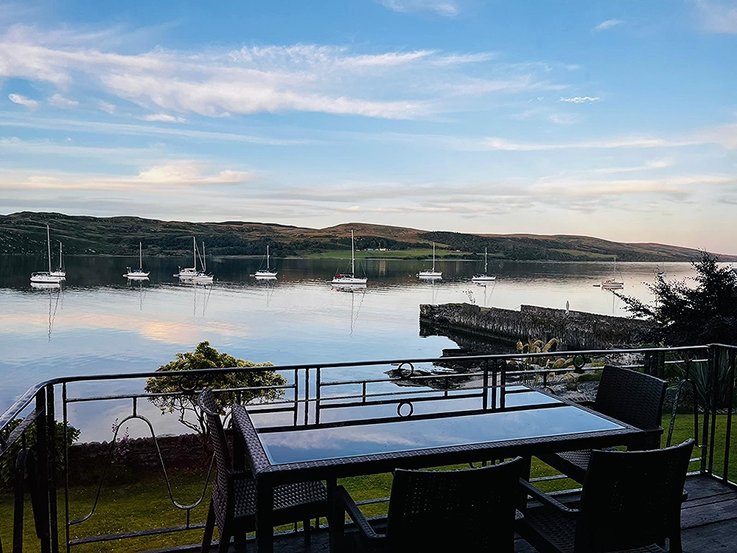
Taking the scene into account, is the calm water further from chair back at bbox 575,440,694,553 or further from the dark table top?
chair back at bbox 575,440,694,553

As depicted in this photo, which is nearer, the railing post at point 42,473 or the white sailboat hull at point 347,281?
the railing post at point 42,473

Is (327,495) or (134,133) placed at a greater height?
(134,133)

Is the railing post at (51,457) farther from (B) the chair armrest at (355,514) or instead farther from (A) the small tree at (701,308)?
(A) the small tree at (701,308)

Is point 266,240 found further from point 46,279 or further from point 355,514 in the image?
point 355,514

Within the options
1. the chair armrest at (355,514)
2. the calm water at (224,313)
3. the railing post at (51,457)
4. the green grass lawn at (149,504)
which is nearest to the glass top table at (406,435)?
the chair armrest at (355,514)

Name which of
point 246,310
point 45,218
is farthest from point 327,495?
point 45,218

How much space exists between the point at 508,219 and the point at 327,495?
199ft

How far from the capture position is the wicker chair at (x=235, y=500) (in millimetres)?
2414

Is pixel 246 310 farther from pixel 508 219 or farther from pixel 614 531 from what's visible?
pixel 614 531

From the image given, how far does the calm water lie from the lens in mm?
33594

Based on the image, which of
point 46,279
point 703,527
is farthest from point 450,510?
point 46,279

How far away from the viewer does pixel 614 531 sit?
2.11 m

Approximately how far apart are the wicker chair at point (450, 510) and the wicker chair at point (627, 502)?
293 millimetres

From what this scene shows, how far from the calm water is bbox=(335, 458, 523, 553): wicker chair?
2524 centimetres
